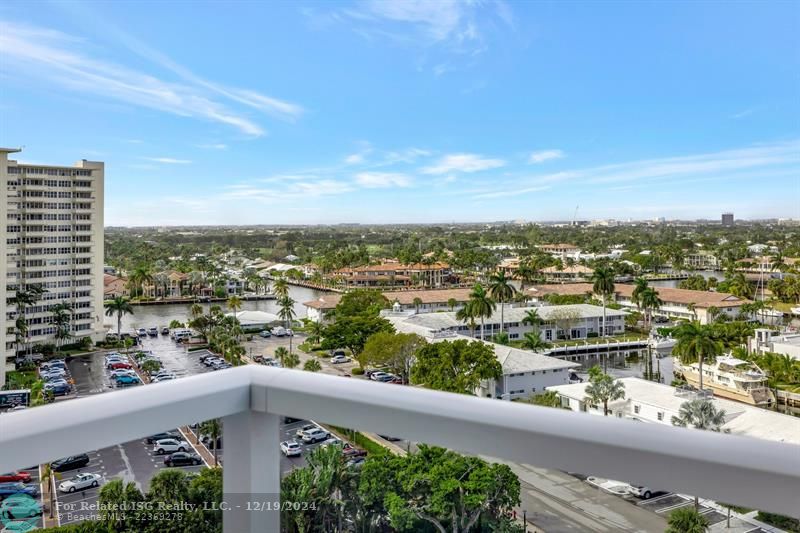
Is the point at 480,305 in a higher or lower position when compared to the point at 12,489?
lower

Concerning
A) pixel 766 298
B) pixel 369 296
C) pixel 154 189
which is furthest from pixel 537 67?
pixel 766 298

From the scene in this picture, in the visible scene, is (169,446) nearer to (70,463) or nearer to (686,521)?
(70,463)

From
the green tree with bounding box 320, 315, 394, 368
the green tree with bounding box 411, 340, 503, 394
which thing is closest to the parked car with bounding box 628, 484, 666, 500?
the green tree with bounding box 411, 340, 503, 394

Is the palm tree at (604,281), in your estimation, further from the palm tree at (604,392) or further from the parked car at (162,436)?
the parked car at (162,436)

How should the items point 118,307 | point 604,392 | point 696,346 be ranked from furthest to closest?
point 118,307
point 696,346
point 604,392

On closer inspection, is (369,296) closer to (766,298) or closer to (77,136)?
(77,136)

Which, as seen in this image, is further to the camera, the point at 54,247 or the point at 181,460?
the point at 54,247

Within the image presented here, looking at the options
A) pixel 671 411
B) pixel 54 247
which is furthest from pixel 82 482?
pixel 54 247

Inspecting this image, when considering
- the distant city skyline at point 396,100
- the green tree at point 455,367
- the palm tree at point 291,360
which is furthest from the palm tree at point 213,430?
the palm tree at point 291,360
